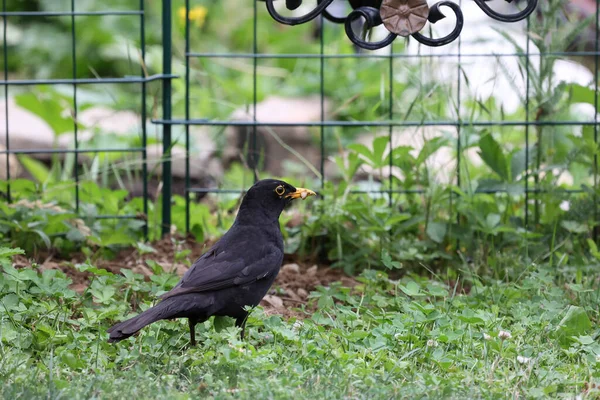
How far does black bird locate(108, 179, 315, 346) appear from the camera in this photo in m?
3.33

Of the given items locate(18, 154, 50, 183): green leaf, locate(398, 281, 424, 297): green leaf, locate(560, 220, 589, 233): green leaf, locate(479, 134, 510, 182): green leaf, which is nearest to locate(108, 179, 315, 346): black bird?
locate(398, 281, 424, 297): green leaf

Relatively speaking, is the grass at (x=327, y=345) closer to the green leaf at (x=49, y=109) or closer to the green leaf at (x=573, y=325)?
the green leaf at (x=573, y=325)

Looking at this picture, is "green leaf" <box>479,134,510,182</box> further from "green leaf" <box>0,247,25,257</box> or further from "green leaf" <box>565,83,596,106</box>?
"green leaf" <box>0,247,25,257</box>

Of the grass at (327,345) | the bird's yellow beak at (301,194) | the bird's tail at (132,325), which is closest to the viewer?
the grass at (327,345)

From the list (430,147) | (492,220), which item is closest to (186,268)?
(430,147)

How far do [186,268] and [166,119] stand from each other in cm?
86

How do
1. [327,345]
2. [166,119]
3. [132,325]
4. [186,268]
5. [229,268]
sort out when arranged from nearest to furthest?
[132,325], [327,345], [229,268], [186,268], [166,119]

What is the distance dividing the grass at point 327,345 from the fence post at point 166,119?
2.96 ft

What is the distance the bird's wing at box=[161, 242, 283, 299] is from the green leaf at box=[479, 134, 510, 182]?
4.69 feet

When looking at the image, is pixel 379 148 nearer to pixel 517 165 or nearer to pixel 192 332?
pixel 517 165

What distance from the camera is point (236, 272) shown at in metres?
3.56

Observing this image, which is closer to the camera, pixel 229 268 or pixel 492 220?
pixel 229 268

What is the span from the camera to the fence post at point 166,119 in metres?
4.73

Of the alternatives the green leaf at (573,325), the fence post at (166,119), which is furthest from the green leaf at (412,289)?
the fence post at (166,119)
